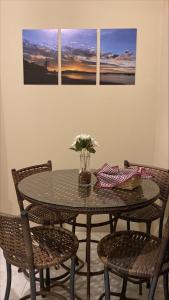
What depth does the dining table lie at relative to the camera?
1.99 metres

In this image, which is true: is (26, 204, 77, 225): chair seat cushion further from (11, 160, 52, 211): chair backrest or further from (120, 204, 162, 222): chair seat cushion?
(120, 204, 162, 222): chair seat cushion

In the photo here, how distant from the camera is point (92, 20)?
3205 mm

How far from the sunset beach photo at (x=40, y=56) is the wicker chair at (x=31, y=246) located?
1709 millimetres

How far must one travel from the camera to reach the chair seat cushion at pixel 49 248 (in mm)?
1964

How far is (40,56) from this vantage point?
332 cm

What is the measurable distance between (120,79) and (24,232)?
1987 millimetres

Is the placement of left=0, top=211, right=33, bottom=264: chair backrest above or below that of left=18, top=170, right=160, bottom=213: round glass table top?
below

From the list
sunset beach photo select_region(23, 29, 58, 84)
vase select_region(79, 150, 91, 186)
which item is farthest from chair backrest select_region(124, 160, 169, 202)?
sunset beach photo select_region(23, 29, 58, 84)

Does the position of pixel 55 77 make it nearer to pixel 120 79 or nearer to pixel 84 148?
pixel 120 79

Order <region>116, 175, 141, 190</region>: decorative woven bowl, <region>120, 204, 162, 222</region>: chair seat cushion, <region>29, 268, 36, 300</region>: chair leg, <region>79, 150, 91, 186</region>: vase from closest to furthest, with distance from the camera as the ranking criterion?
<region>29, 268, 36, 300</region>: chair leg < <region>116, 175, 141, 190</region>: decorative woven bowl < <region>79, 150, 91, 186</region>: vase < <region>120, 204, 162, 222</region>: chair seat cushion

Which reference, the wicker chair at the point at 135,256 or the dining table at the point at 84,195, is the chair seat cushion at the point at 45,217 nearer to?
the dining table at the point at 84,195

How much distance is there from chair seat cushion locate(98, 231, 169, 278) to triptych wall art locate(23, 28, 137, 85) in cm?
165

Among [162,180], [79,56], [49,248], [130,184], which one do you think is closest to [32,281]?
[49,248]

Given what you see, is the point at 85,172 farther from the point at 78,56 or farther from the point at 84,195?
the point at 78,56
